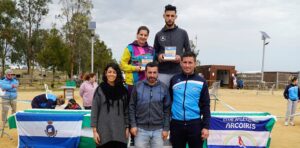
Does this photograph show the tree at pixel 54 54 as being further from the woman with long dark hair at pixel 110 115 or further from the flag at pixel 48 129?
the woman with long dark hair at pixel 110 115

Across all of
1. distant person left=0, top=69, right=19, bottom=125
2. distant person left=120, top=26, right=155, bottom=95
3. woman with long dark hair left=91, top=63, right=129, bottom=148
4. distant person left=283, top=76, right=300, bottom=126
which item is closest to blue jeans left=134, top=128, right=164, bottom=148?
woman with long dark hair left=91, top=63, right=129, bottom=148

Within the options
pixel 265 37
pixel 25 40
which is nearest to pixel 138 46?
pixel 265 37

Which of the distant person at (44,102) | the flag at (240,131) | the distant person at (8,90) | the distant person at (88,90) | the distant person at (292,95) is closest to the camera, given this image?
the flag at (240,131)

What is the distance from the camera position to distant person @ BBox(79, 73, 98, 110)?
877 cm

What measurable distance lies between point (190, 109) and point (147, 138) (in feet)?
1.92

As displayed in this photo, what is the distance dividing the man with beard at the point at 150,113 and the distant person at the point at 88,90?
16.2ft

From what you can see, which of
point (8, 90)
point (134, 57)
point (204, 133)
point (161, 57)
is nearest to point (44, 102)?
point (8, 90)

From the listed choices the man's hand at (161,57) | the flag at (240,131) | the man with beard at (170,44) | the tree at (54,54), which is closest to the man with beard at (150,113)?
the man's hand at (161,57)

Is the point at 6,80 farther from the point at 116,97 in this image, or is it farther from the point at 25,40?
the point at 25,40

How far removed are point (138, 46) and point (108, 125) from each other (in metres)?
1.26

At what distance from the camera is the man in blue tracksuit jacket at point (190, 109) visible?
387cm

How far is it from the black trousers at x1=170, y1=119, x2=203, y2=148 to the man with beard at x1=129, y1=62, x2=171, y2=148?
106 millimetres

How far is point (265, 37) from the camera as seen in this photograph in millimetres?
34344

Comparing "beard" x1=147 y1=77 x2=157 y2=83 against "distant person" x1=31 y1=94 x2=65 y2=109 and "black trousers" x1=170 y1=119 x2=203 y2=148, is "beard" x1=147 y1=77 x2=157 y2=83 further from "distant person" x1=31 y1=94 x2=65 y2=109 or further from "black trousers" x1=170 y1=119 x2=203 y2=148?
"distant person" x1=31 y1=94 x2=65 y2=109
